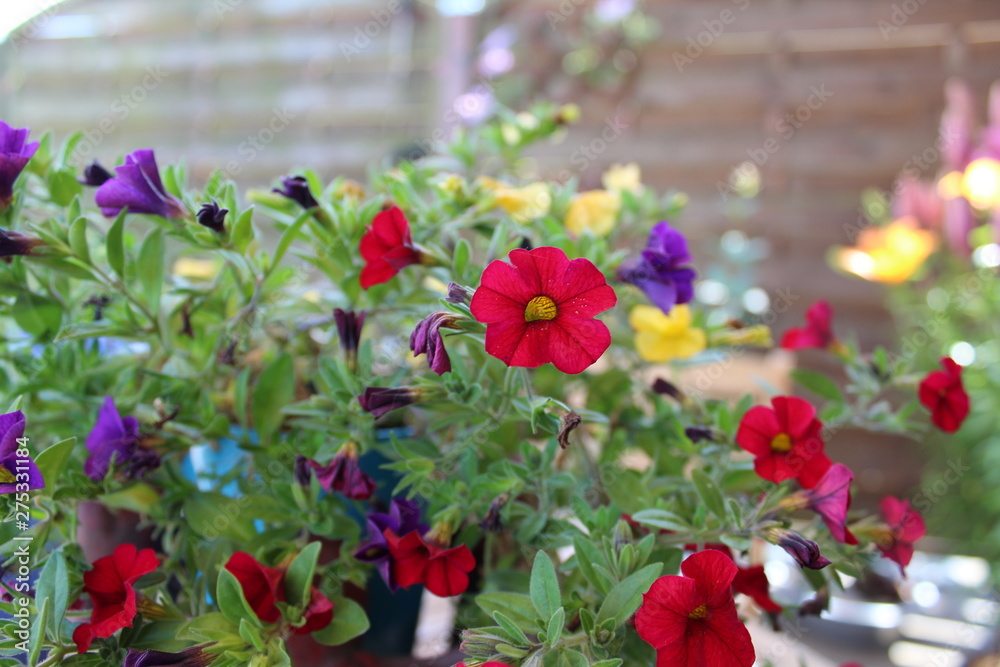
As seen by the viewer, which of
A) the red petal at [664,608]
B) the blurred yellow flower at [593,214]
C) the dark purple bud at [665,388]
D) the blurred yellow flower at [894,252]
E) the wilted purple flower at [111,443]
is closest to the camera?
the red petal at [664,608]

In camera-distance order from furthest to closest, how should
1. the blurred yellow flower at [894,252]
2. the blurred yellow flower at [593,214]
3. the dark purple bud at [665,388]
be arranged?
the blurred yellow flower at [894,252] < the blurred yellow flower at [593,214] < the dark purple bud at [665,388]

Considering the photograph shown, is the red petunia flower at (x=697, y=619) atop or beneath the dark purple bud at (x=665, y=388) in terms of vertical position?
beneath

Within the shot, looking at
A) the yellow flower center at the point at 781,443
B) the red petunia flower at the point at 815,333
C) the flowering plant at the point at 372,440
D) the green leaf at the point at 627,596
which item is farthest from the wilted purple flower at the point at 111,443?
the red petunia flower at the point at 815,333

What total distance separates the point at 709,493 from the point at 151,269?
1.41 ft

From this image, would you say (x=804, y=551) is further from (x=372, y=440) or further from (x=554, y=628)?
(x=372, y=440)

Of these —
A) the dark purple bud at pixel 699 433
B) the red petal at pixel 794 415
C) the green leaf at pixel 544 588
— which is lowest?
the green leaf at pixel 544 588

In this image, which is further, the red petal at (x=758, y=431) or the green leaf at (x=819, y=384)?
the green leaf at (x=819, y=384)

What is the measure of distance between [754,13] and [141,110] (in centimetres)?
221

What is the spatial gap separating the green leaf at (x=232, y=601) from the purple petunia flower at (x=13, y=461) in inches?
4.6

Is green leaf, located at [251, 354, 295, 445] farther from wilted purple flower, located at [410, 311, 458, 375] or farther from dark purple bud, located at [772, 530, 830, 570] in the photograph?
dark purple bud, located at [772, 530, 830, 570]

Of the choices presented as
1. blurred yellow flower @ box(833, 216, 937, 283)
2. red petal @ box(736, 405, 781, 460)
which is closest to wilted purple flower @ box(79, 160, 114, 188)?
red petal @ box(736, 405, 781, 460)

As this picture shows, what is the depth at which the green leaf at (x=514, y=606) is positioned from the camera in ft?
1.40

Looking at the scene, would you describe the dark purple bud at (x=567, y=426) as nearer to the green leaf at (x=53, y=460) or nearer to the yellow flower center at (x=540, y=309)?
the yellow flower center at (x=540, y=309)

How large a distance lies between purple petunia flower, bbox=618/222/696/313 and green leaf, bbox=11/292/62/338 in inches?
16.6
